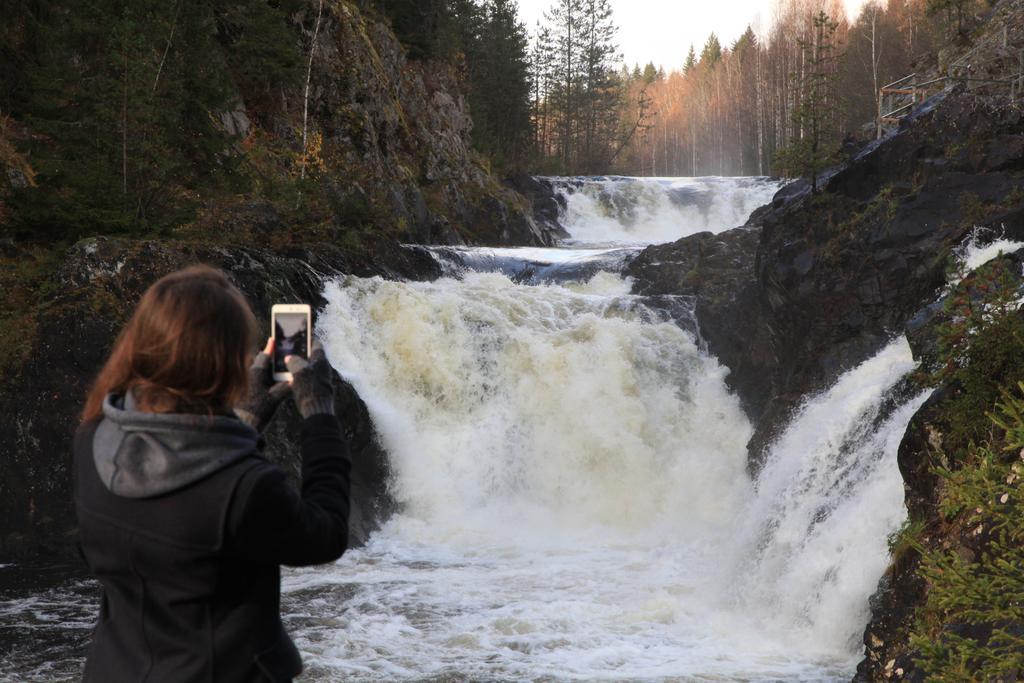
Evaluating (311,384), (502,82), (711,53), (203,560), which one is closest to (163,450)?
(203,560)

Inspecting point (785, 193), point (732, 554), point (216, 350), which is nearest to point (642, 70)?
point (785, 193)

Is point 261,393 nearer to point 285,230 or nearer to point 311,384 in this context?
point 311,384

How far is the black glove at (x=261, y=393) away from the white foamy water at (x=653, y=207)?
98.0 feet

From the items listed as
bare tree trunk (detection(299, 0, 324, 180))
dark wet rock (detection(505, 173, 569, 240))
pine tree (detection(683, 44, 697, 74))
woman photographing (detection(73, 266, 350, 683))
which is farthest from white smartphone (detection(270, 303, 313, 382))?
pine tree (detection(683, 44, 697, 74))

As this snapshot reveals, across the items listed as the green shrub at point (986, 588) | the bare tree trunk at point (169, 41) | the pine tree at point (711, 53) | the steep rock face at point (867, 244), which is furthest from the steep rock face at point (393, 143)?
the pine tree at point (711, 53)

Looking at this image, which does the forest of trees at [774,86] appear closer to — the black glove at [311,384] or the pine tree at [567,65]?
the pine tree at [567,65]

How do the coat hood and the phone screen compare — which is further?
the phone screen

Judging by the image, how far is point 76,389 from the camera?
12.1 meters

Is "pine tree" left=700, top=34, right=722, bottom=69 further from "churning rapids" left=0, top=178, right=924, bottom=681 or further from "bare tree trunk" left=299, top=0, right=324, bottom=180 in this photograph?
"churning rapids" left=0, top=178, right=924, bottom=681

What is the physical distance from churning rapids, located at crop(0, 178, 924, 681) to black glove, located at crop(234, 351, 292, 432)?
592 centimetres

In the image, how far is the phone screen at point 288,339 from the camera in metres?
2.32

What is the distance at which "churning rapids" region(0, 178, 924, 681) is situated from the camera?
27.4 ft

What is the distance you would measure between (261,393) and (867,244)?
12633 mm

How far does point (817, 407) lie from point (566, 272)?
9.20 meters
